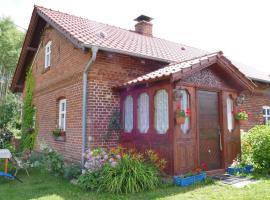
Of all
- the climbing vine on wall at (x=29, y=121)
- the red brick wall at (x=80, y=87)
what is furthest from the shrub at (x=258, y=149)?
the climbing vine on wall at (x=29, y=121)

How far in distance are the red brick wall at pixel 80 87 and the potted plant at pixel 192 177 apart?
2684 millimetres

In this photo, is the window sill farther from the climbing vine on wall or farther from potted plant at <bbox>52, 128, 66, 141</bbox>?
the climbing vine on wall

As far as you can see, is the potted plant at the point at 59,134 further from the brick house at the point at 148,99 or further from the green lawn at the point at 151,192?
the green lawn at the point at 151,192

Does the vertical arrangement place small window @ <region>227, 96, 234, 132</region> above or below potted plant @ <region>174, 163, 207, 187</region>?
above

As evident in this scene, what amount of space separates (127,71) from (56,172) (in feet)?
13.1

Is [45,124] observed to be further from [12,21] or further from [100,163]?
[12,21]

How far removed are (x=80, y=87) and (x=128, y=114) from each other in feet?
5.89

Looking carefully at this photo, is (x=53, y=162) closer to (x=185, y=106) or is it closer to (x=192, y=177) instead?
(x=192, y=177)

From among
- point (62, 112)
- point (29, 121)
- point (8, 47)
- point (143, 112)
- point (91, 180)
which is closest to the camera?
point (91, 180)

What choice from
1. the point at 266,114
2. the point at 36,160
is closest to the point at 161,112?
the point at 36,160

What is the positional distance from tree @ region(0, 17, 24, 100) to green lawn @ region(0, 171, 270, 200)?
22.8 metres

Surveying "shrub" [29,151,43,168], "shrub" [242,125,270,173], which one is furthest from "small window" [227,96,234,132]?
"shrub" [29,151,43,168]

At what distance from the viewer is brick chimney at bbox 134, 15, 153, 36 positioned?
47.9 ft

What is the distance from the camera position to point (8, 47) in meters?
26.9
